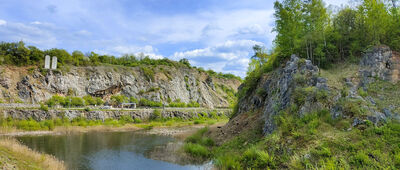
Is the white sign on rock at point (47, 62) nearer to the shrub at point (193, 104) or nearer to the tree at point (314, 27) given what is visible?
the shrub at point (193, 104)

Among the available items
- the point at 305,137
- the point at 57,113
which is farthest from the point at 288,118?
the point at 57,113

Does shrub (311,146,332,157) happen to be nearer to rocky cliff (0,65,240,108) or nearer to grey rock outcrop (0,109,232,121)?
grey rock outcrop (0,109,232,121)

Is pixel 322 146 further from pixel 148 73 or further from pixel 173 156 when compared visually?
pixel 148 73

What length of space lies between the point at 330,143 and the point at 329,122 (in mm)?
2567

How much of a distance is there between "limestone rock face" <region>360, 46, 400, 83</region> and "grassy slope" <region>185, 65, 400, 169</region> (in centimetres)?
86

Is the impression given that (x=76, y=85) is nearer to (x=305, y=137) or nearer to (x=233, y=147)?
(x=233, y=147)

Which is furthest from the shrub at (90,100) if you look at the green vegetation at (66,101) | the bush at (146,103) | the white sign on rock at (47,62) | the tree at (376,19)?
the tree at (376,19)

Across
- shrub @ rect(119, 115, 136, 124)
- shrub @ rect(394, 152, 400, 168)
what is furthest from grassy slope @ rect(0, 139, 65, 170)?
shrub @ rect(119, 115, 136, 124)

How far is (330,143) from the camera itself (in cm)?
1313

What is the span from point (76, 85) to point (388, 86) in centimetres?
6062

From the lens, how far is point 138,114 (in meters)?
56.1

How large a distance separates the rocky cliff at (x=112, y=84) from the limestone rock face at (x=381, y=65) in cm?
5584

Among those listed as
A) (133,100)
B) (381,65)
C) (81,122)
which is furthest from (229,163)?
(133,100)

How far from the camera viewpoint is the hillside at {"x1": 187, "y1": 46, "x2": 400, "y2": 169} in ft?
39.6
